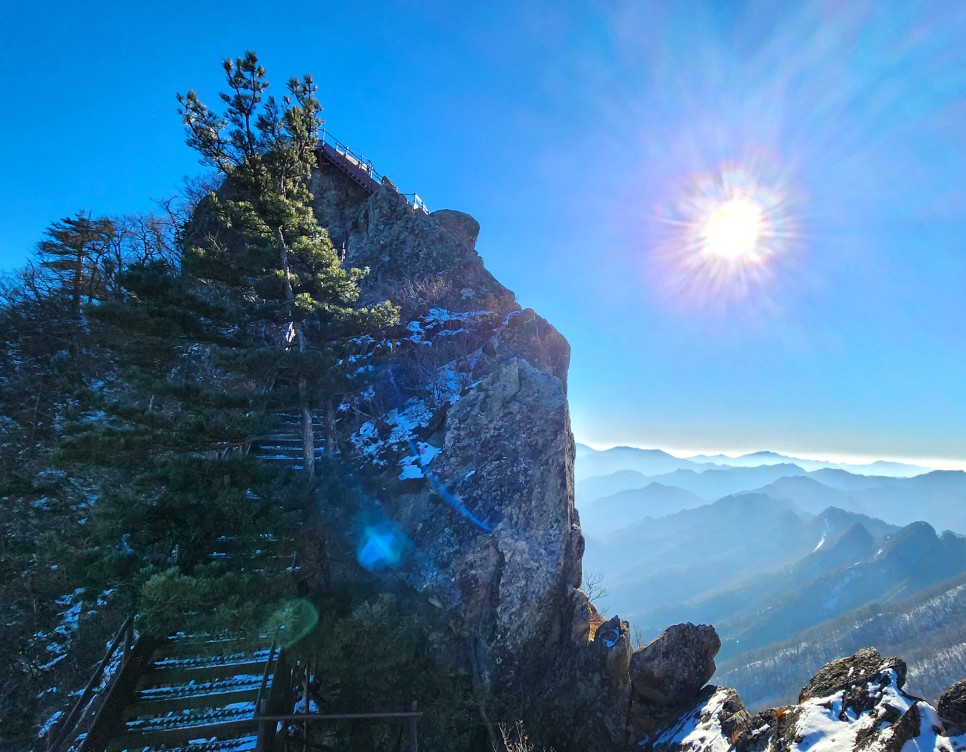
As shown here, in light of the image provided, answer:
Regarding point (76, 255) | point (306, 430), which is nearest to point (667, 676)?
point (306, 430)

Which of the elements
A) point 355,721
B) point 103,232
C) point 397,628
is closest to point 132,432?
point 397,628

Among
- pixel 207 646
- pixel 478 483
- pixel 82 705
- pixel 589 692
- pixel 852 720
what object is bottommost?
pixel 589 692

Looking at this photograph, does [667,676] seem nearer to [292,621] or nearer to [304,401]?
[292,621]

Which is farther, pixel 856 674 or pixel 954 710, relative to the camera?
pixel 856 674

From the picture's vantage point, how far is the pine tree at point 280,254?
44.8 feet

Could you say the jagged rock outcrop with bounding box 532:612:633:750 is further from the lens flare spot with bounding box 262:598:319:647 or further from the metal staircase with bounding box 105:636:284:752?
the metal staircase with bounding box 105:636:284:752

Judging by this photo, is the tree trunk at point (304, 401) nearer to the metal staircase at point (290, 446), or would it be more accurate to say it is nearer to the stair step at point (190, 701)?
the metal staircase at point (290, 446)

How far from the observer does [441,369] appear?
2131 cm

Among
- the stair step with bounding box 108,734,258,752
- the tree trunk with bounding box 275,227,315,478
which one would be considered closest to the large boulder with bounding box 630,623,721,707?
the stair step with bounding box 108,734,258,752

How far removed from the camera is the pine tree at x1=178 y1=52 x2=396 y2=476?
1366 cm

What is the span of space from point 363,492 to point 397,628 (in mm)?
5569

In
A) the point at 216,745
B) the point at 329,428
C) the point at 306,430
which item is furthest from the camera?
the point at 329,428

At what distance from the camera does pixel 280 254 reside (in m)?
15.2

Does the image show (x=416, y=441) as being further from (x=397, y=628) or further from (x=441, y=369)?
(x=397, y=628)
